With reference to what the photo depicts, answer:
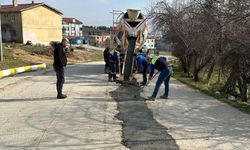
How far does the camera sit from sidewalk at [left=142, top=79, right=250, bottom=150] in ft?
21.0

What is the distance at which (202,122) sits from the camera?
313 inches

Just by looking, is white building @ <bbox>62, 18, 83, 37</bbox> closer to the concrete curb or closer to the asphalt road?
the concrete curb

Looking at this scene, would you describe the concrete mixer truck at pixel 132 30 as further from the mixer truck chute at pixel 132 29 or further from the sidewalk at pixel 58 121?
the sidewalk at pixel 58 121

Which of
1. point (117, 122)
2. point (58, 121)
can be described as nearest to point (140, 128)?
point (117, 122)

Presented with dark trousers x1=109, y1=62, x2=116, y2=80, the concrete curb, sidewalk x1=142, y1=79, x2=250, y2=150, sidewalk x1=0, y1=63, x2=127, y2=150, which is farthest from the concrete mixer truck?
the concrete curb

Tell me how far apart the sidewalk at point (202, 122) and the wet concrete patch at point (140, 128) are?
7.5 inches

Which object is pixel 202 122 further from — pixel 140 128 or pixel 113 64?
pixel 113 64

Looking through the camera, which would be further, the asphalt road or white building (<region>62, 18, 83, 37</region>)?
white building (<region>62, 18, 83, 37</region>)

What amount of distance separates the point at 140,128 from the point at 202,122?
1.67 meters

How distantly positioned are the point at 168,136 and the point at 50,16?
56.7 m

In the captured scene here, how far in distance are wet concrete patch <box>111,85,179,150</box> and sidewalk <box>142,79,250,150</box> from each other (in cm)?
19

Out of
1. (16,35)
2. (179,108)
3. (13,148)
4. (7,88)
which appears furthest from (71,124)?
(16,35)

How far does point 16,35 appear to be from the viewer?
2050 inches

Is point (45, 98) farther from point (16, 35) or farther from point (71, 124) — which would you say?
point (16, 35)
